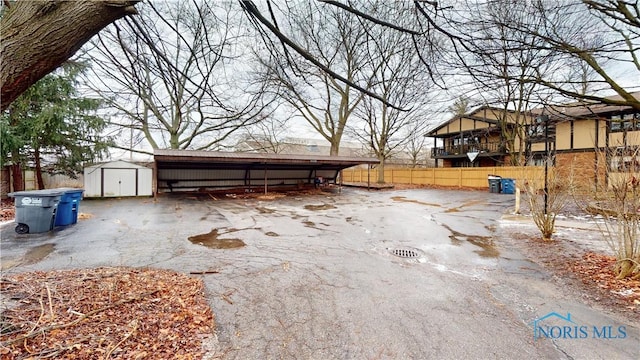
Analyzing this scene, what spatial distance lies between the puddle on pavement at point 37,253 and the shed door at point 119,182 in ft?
31.2

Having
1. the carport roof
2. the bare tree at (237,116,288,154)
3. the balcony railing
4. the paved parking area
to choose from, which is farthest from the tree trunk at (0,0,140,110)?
the balcony railing

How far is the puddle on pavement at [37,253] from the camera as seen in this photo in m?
4.40

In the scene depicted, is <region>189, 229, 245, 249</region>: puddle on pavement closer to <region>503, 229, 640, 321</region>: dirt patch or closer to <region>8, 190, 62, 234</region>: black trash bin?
<region>8, 190, 62, 234</region>: black trash bin

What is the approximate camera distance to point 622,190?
12.3 feet

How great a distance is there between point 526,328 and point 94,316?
3.99m

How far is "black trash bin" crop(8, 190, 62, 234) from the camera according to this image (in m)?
6.19

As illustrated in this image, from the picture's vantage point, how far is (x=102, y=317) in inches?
97.2

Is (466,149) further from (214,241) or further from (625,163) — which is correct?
(214,241)

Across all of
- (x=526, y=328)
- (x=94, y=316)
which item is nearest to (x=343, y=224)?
(x=526, y=328)

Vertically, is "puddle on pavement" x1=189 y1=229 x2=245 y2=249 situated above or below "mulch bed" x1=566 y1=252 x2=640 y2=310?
above

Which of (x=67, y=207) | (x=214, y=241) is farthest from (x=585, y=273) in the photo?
(x=67, y=207)

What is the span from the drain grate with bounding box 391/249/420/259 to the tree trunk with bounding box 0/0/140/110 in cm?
491

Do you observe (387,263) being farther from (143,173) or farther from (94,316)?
(143,173)

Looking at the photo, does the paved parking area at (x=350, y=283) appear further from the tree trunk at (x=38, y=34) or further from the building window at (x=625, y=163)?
the tree trunk at (x=38, y=34)
